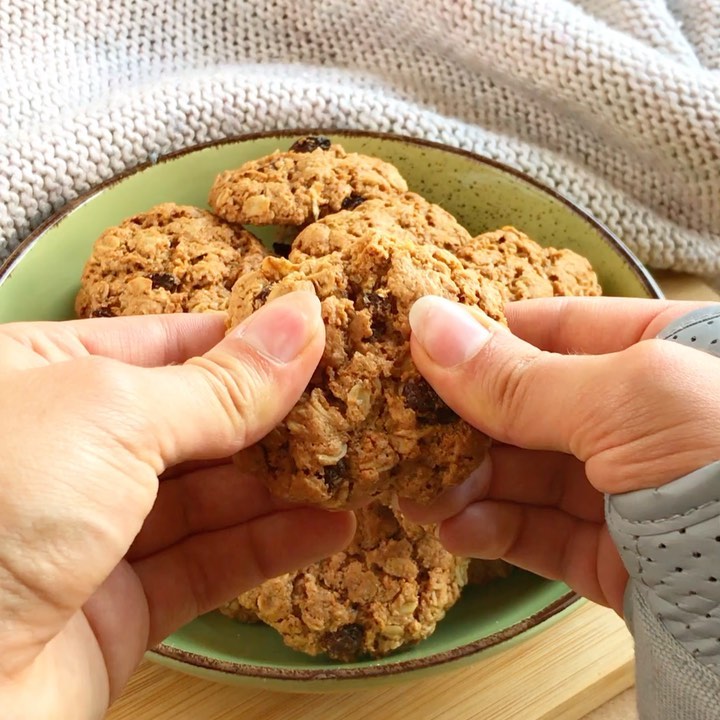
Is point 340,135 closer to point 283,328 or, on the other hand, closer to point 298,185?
point 298,185

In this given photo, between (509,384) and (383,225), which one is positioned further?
(383,225)

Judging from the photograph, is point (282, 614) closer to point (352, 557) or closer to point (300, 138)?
point (352, 557)

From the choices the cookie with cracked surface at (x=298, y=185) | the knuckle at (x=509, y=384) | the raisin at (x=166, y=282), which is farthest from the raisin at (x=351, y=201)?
the knuckle at (x=509, y=384)

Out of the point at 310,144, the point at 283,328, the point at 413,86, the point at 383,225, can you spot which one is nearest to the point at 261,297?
the point at 283,328

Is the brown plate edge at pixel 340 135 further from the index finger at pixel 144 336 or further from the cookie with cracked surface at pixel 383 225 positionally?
the index finger at pixel 144 336

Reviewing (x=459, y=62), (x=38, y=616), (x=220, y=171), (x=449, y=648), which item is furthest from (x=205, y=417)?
(x=459, y=62)

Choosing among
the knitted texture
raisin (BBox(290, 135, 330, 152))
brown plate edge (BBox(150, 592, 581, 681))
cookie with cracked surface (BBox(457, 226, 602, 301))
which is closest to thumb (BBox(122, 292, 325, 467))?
brown plate edge (BBox(150, 592, 581, 681))
